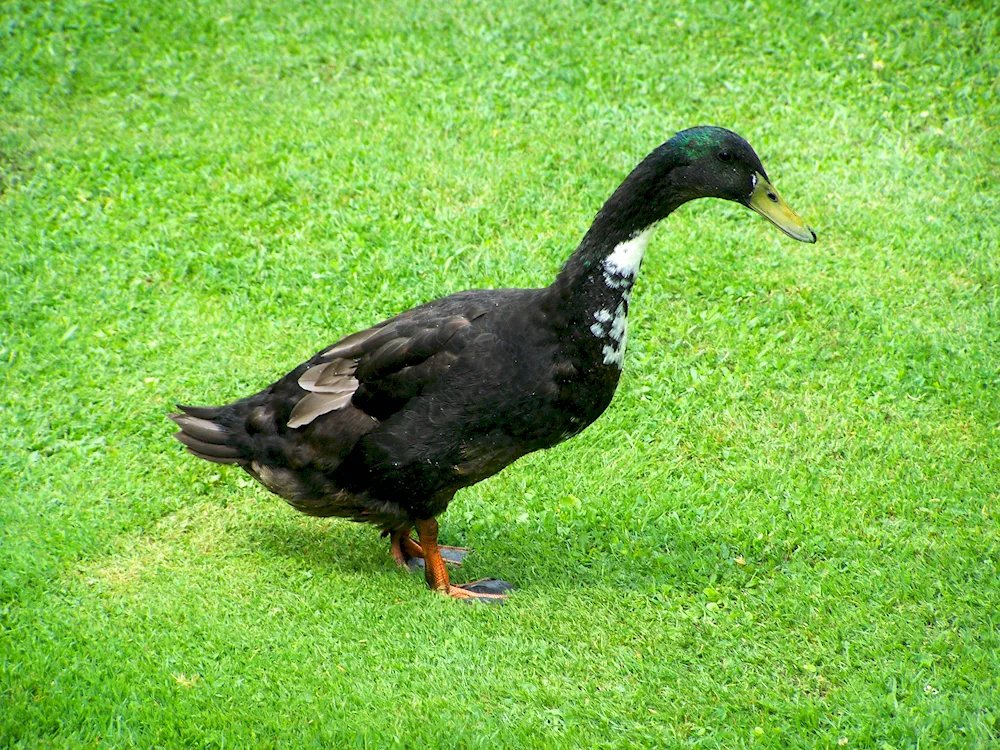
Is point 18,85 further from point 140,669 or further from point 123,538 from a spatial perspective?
point 140,669

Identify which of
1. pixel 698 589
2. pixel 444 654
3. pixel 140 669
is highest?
pixel 140 669

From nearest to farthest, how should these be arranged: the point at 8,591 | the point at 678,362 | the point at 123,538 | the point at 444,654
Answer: the point at 444,654, the point at 8,591, the point at 123,538, the point at 678,362

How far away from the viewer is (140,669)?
4.45m

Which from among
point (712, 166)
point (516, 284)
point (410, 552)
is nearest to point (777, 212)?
point (712, 166)

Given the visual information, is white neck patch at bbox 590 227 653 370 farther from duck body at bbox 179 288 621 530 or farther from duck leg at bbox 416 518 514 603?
duck leg at bbox 416 518 514 603

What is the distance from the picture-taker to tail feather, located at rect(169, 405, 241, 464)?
5.16 m

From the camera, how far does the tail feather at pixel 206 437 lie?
203 inches

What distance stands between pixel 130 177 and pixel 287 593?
435cm

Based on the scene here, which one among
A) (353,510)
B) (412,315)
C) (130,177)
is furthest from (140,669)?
(130,177)

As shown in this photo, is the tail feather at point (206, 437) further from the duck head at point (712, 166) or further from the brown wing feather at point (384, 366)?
the duck head at point (712, 166)

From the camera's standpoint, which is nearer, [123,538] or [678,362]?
[123,538]

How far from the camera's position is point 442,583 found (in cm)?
501

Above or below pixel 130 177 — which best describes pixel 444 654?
below

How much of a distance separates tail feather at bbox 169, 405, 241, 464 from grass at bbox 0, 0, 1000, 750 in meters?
0.45
